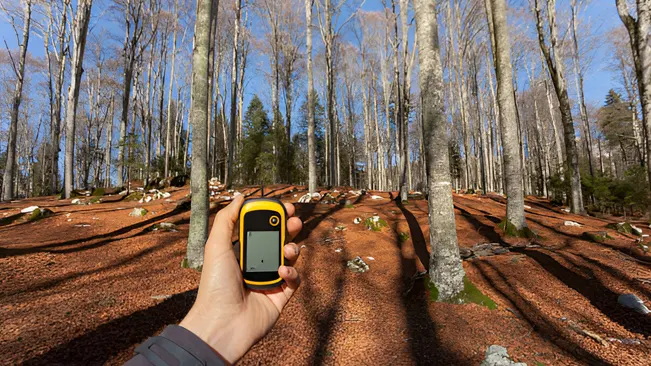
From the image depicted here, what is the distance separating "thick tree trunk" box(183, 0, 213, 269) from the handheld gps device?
4144mm

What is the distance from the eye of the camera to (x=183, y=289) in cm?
438

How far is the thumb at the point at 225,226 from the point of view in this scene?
4.74ft

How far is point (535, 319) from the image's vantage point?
3695 mm

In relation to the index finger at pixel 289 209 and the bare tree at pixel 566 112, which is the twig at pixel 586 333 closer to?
the index finger at pixel 289 209

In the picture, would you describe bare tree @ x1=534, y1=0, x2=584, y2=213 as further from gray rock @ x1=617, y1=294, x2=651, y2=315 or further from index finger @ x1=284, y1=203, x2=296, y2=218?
index finger @ x1=284, y1=203, x2=296, y2=218

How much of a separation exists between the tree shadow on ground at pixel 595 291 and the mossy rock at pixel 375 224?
11.4 feet

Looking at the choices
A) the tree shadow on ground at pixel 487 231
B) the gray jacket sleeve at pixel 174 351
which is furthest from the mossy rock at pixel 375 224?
the gray jacket sleeve at pixel 174 351

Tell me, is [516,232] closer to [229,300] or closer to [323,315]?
[323,315]

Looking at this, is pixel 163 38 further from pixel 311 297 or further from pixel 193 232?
pixel 311 297

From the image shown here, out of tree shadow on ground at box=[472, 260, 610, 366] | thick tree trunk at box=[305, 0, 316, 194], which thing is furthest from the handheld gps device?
thick tree trunk at box=[305, 0, 316, 194]

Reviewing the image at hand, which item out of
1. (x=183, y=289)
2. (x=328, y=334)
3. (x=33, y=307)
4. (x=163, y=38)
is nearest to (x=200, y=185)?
(x=183, y=289)

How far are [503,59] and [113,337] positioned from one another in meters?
9.74

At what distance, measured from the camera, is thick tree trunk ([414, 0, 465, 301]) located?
434 centimetres

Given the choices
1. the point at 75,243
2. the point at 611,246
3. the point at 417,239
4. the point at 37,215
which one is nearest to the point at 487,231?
the point at 417,239
